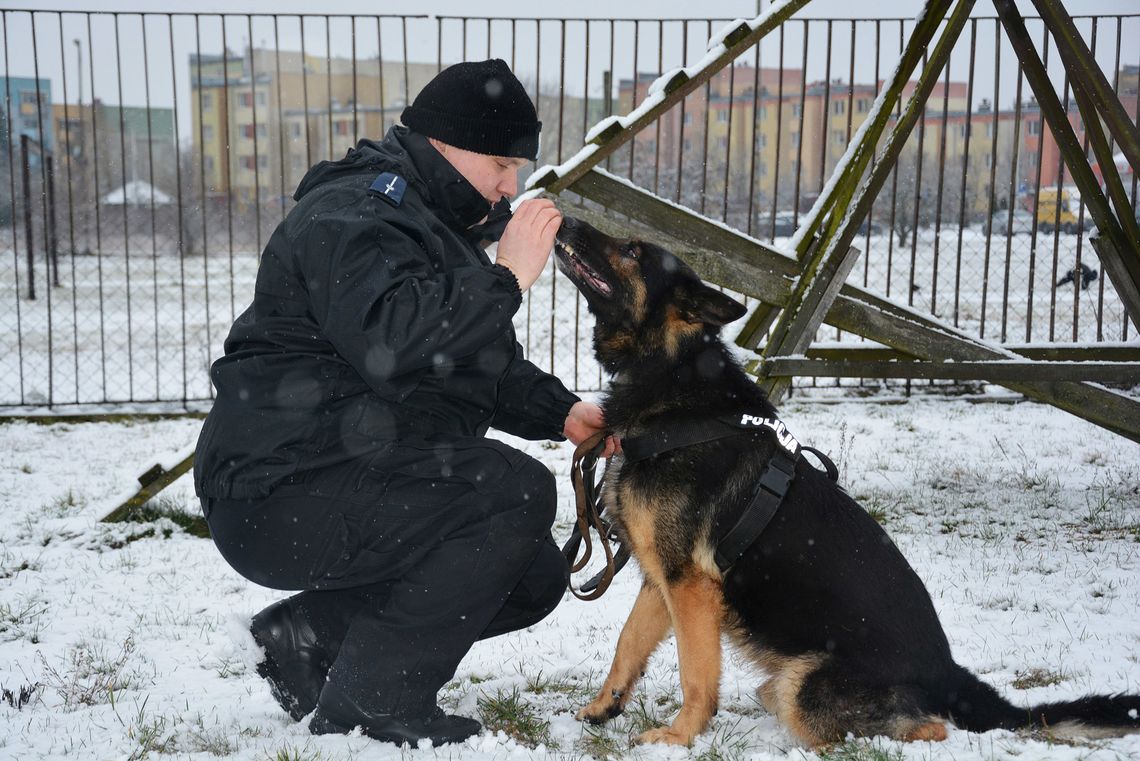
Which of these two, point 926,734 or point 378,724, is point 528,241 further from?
point 926,734

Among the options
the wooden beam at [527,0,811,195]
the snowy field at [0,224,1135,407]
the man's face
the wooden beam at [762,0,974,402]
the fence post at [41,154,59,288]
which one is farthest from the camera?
the fence post at [41,154,59,288]

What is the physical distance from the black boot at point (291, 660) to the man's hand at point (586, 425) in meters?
1.12

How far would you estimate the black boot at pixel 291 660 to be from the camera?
3.14 meters

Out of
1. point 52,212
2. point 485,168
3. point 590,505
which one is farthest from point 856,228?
point 52,212

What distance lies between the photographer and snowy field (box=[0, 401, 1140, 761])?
116 inches

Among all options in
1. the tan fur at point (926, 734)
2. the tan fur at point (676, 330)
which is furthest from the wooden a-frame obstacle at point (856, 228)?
the tan fur at point (926, 734)

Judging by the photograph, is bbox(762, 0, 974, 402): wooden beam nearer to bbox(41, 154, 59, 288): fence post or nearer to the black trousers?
the black trousers

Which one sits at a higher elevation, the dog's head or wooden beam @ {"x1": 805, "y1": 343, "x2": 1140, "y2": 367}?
the dog's head

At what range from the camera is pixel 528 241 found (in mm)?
2852

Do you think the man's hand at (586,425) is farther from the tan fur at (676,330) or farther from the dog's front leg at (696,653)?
the dog's front leg at (696,653)

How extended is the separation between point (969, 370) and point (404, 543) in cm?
369

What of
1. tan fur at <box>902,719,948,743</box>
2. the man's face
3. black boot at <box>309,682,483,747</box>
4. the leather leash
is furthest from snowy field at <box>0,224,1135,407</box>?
tan fur at <box>902,719,948,743</box>

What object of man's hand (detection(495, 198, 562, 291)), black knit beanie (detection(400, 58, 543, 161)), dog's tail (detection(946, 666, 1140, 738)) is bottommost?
dog's tail (detection(946, 666, 1140, 738))

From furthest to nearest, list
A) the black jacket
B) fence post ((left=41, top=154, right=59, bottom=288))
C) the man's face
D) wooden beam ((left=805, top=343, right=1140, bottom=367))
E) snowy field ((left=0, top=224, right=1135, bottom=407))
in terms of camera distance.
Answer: fence post ((left=41, top=154, right=59, bottom=288)), snowy field ((left=0, top=224, right=1135, bottom=407)), wooden beam ((left=805, top=343, right=1140, bottom=367)), the man's face, the black jacket
